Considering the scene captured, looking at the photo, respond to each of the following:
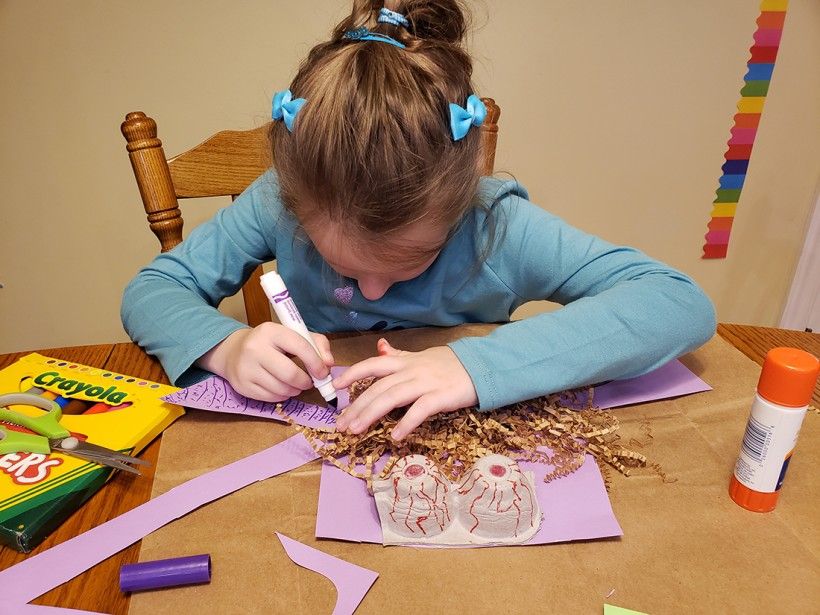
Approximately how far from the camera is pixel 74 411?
0.63 m

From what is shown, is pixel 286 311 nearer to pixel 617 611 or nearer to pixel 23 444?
pixel 23 444

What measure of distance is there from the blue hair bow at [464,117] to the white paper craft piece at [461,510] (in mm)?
323

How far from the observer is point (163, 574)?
429 millimetres

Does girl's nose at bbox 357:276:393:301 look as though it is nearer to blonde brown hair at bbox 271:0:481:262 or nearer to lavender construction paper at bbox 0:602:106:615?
blonde brown hair at bbox 271:0:481:262

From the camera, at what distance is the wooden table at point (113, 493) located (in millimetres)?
430

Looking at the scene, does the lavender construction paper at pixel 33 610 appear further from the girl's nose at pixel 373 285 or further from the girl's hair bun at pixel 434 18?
the girl's hair bun at pixel 434 18

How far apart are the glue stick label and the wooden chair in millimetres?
501

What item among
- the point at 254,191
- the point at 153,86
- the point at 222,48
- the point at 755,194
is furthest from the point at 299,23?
the point at 755,194

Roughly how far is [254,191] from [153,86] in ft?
1.92

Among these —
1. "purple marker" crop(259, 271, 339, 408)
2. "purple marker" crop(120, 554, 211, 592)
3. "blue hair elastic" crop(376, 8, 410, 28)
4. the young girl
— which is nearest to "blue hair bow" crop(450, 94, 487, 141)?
the young girl

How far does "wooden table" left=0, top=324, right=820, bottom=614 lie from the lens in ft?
1.41

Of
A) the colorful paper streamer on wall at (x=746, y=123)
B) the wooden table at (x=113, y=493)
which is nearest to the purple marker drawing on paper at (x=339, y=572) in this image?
the wooden table at (x=113, y=493)

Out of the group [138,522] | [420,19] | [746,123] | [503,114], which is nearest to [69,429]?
[138,522]

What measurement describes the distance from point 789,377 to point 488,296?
1.51 ft
